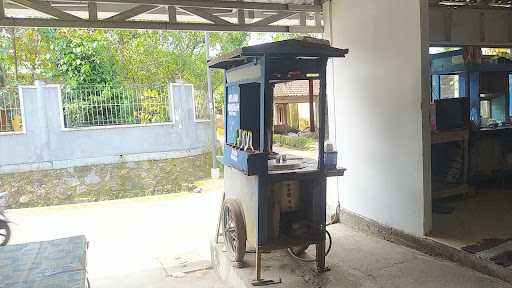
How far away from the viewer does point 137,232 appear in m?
7.41

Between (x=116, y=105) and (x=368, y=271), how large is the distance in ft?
32.9

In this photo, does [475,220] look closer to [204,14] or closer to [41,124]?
[204,14]

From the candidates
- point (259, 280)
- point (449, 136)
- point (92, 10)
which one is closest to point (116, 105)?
point (92, 10)

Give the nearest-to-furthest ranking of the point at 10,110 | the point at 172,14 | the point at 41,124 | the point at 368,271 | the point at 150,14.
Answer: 1. the point at 368,271
2. the point at 172,14
3. the point at 150,14
4. the point at 10,110
5. the point at 41,124

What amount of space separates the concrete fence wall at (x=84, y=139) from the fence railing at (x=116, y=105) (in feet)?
0.70

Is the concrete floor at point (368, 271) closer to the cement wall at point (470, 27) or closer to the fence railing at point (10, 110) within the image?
the cement wall at point (470, 27)

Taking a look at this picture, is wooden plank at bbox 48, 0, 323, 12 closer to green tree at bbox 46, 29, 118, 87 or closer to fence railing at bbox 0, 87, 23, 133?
fence railing at bbox 0, 87, 23, 133

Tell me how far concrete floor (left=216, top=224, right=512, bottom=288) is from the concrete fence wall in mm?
8489

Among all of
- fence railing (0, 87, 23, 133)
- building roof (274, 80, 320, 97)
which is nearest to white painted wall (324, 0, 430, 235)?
building roof (274, 80, 320, 97)

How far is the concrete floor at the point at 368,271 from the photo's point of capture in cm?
362

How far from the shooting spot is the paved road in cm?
511

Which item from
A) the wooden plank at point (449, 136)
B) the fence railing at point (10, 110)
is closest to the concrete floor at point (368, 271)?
the wooden plank at point (449, 136)

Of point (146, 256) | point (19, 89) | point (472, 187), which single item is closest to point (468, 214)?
point (472, 187)

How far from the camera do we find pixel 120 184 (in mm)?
12102
